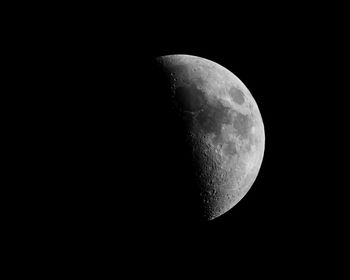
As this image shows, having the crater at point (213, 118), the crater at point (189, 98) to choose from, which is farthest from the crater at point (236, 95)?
the crater at point (189, 98)

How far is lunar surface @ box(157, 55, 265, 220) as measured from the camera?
430 centimetres

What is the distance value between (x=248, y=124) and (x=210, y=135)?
695mm

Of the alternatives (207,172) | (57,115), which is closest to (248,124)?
(207,172)

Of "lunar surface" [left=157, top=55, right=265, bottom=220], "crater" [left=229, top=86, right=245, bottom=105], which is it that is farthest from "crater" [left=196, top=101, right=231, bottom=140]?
"crater" [left=229, top=86, right=245, bottom=105]

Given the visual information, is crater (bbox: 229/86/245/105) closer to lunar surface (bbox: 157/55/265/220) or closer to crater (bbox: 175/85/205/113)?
lunar surface (bbox: 157/55/265/220)

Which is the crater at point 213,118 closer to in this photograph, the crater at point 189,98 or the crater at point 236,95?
the crater at point 189,98

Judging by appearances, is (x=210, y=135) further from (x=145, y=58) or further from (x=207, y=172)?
(x=145, y=58)

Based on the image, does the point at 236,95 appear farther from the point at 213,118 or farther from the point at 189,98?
the point at 189,98

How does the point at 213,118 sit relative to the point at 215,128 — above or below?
above

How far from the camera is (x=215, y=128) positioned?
432 centimetres

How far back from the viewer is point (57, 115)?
14.1 feet

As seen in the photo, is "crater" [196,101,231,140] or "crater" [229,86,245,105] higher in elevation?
"crater" [229,86,245,105]

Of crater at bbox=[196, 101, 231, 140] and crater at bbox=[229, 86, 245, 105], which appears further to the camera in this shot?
crater at bbox=[229, 86, 245, 105]

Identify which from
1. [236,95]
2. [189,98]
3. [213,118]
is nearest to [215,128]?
[213,118]
